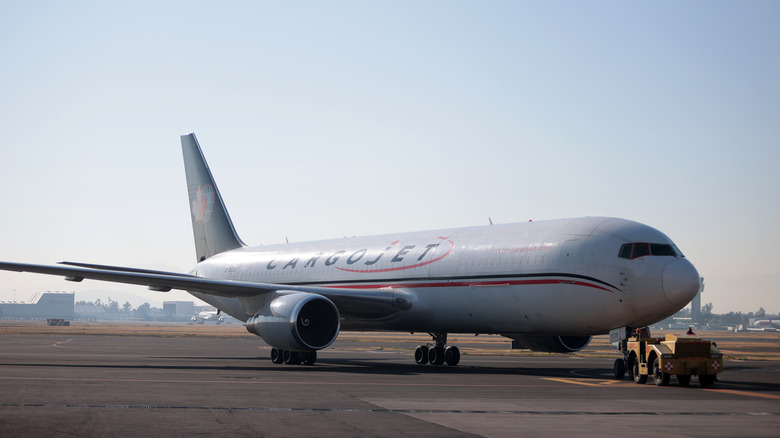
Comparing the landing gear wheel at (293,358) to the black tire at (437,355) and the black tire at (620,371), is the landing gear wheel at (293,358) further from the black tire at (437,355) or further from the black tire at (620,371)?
the black tire at (620,371)

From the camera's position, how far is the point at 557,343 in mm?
26375

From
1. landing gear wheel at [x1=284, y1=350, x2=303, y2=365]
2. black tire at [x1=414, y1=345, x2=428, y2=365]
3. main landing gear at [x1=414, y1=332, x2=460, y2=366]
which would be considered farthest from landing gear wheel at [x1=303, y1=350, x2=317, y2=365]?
main landing gear at [x1=414, y1=332, x2=460, y2=366]

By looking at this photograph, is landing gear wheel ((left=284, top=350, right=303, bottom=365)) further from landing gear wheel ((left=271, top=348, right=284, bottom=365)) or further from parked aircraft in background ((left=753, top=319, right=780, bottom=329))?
parked aircraft in background ((left=753, top=319, right=780, bottom=329))

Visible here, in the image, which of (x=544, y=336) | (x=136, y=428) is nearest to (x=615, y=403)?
(x=136, y=428)

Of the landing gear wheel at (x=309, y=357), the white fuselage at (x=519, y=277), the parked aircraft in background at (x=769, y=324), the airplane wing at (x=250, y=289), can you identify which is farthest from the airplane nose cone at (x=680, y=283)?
the parked aircraft in background at (x=769, y=324)

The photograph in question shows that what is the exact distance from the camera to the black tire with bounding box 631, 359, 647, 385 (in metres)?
20.0

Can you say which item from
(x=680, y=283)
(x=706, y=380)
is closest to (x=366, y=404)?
(x=706, y=380)

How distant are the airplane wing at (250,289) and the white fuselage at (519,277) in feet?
1.37

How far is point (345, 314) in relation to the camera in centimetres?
2814

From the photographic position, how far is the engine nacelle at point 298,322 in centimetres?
2492

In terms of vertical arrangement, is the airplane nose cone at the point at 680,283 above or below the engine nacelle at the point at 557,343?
above

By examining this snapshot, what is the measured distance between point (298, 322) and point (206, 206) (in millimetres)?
15780

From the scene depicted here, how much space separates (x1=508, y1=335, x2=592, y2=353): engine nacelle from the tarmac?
11.6ft

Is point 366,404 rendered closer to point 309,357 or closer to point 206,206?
point 309,357
